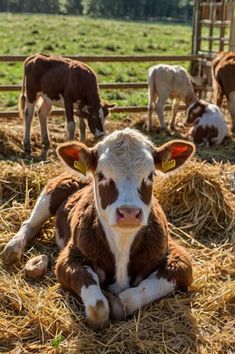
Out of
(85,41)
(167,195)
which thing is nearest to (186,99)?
(167,195)

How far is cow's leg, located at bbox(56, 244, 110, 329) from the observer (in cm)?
394

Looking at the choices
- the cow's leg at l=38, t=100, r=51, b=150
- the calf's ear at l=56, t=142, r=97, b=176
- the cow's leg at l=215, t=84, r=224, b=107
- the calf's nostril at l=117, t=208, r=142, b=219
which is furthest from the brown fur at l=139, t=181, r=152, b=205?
the cow's leg at l=215, t=84, r=224, b=107

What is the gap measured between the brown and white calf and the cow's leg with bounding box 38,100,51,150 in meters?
5.25

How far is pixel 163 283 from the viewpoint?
425 cm

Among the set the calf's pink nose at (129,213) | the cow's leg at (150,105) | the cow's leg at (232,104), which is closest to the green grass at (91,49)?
the cow's leg at (150,105)

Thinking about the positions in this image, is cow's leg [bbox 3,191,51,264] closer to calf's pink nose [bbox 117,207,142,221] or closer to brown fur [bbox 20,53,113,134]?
calf's pink nose [bbox 117,207,142,221]

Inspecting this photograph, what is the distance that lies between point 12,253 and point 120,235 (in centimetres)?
123

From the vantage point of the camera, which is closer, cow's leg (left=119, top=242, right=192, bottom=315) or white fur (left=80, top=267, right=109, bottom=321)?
white fur (left=80, top=267, right=109, bottom=321)

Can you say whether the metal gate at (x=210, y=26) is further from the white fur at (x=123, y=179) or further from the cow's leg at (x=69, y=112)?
the white fur at (x=123, y=179)

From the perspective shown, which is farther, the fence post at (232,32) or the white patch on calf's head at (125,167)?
the fence post at (232,32)

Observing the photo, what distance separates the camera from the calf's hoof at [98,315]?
3926 mm

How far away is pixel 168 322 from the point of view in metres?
4.05

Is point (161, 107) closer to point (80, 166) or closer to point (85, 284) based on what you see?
point (80, 166)

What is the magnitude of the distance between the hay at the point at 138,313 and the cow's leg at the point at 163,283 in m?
0.07
